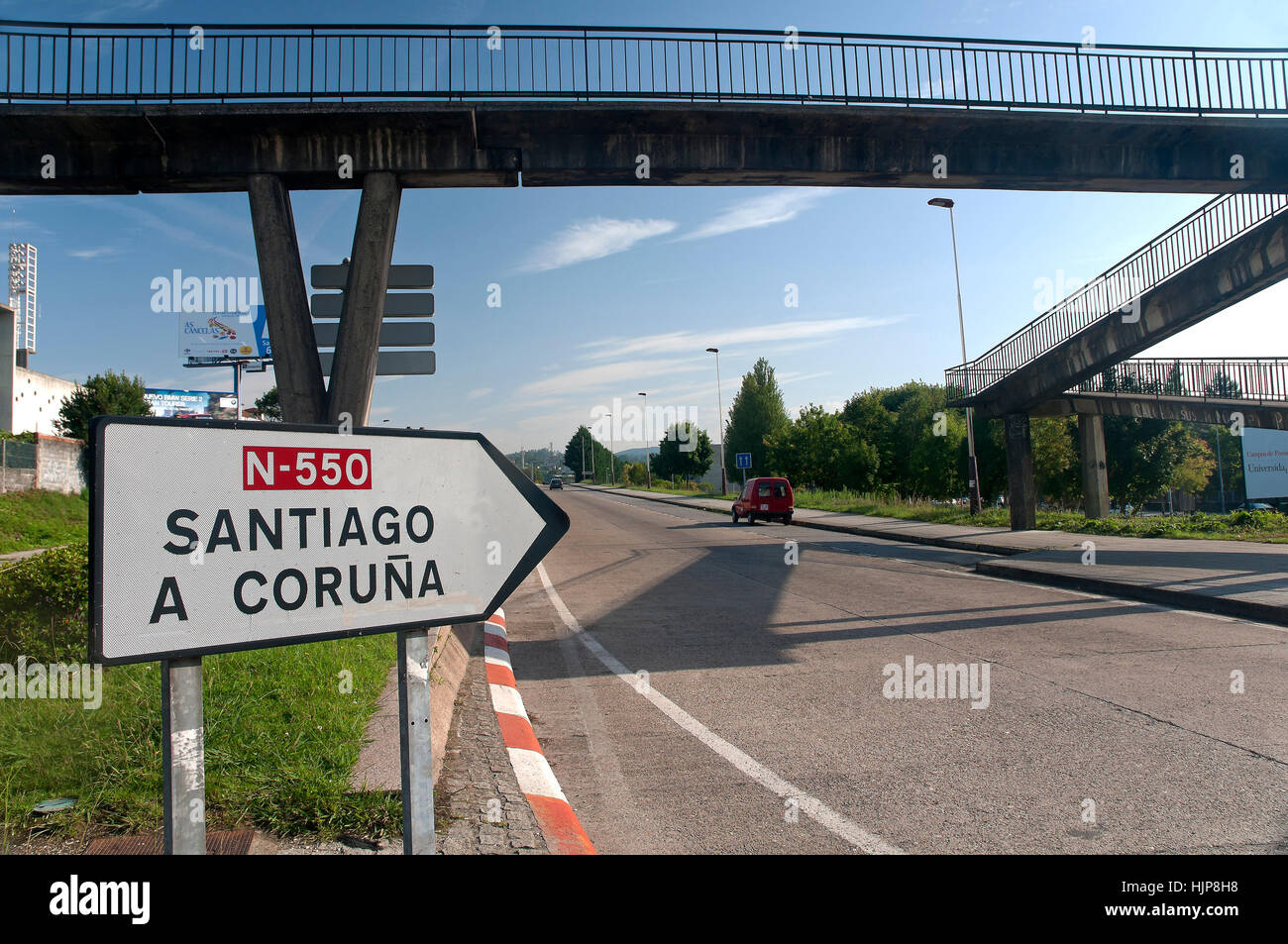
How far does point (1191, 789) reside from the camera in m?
3.98

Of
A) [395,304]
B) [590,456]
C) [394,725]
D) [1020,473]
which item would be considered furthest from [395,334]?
[590,456]

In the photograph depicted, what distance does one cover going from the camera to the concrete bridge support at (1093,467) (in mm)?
23545

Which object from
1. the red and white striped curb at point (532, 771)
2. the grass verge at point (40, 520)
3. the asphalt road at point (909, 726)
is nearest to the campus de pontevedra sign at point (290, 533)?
the red and white striped curb at point (532, 771)

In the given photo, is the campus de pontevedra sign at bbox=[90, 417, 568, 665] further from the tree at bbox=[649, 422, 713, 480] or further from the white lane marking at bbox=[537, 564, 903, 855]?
the tree at bbox=[649, 422, 713, 480]

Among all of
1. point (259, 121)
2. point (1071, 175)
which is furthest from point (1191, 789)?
point (259, 121)

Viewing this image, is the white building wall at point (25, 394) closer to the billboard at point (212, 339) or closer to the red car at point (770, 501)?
the billboard at point (212, 339)

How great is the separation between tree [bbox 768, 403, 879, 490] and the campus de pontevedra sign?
62.5m

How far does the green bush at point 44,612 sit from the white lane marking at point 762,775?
4297mm

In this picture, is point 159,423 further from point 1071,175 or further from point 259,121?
point 1071,175

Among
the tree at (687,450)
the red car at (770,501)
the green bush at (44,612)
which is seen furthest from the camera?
the tree at (687,450)

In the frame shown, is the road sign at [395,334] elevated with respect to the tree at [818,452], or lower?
lower

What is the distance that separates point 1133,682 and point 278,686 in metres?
6.28

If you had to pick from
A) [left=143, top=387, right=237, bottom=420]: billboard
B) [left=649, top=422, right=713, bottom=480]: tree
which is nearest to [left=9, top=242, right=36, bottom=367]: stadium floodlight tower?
[left=143, top=387, right=237, bottom=420]: billboard

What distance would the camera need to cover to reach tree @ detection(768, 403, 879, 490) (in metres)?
64.5
